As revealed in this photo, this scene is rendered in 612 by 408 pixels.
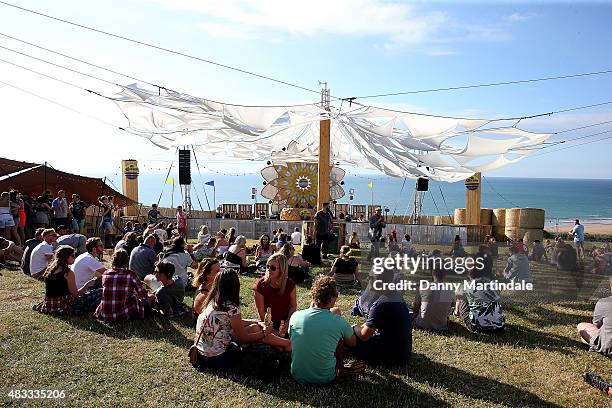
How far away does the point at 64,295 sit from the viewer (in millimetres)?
5594

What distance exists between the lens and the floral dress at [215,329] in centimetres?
392

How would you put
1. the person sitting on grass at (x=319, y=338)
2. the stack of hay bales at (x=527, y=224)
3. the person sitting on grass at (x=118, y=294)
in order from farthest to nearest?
the stack of hay bales at (x=527, y=224), the person sitting on grass at (x=118, y=294), the person sitting on grass at (x=319, y=338)

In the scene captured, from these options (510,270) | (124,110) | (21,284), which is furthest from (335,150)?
(21,284)

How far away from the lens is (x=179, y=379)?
3898mm

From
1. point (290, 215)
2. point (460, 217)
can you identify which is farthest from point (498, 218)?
point (290, 215)

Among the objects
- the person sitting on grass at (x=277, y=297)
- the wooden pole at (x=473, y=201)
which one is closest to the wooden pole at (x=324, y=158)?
the person sitting on grass at (x=277, y=297)

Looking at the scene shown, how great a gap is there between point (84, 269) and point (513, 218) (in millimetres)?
14574

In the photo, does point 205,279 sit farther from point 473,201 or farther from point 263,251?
point 473,201

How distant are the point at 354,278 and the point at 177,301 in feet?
9.62

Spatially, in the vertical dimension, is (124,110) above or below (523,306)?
above

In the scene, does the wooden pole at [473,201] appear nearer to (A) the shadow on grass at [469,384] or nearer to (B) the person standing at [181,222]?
(B) the person standing at [181,222]

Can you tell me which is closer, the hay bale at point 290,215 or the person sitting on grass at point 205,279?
the person sitting on grass at point 205,279

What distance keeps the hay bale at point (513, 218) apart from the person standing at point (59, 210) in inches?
540

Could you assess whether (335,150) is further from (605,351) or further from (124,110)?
(605,351)
